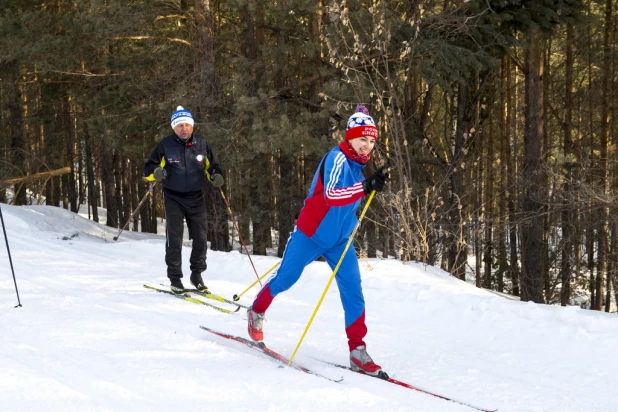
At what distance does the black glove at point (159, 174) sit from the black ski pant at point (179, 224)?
0.35 m

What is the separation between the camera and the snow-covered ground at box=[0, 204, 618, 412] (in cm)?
335

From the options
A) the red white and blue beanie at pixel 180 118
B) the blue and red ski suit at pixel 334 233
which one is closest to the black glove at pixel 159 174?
the red white and blue beanie at pixel 180 118

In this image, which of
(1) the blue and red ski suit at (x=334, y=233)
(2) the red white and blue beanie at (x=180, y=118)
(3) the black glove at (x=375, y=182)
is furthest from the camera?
(2) the red white and blue beanie at (x=180, y=118)

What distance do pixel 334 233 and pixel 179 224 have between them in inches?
115

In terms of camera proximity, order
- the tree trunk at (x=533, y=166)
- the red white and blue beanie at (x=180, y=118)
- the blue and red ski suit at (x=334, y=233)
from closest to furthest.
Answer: the blue and red ski suit at (x=334, y=233) < the red white and blue beanie at (x=180, y=118) < the tree trunk at (x=533, y=166)

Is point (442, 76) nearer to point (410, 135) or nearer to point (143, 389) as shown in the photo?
point (410, 135)

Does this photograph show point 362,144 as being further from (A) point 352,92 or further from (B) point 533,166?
(B) point 533,166

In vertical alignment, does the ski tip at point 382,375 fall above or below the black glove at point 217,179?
below

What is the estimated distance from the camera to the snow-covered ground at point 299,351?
3346 millimetres

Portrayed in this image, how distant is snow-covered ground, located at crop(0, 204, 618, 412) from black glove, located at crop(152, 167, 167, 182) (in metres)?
1.26

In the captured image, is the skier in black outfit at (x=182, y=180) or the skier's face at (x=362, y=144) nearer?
the skier's face at (x=362, y=144)

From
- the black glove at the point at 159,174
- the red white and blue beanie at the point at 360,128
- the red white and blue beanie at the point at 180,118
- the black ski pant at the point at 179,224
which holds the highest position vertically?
the red white and blue beanie at the point at 180,118

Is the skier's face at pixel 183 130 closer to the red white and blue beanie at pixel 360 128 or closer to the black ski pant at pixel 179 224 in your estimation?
the black ski pant at pixel 179 224

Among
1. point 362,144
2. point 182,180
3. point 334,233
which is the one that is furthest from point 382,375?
point 182,180
